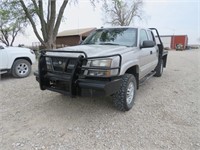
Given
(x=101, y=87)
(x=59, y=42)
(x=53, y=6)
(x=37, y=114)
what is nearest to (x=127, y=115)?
(x=101, y=87)

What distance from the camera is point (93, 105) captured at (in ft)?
12.4

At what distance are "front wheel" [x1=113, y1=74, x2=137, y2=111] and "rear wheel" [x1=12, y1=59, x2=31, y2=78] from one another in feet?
15.7

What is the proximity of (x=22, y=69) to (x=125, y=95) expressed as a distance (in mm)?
5051

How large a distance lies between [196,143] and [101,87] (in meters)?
1.67

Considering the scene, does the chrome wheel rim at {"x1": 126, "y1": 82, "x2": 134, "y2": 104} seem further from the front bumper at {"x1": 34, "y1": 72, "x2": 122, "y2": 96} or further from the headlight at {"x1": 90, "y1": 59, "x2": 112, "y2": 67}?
the headlight at {"x1": 90, "y1": 59, "x2": 112, "y2": 67}

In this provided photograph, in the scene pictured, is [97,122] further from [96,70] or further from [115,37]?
[115,37]

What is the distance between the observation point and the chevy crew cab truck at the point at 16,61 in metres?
6.05

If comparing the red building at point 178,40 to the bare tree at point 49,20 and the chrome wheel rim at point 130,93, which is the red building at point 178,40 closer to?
the bare tree at point 49,20

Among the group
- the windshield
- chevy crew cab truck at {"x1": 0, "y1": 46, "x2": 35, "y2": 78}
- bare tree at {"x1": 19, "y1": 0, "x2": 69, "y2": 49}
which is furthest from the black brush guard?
bare tree at {"x1": 19, "y1": 0, "x2": 69, "y2": 49}

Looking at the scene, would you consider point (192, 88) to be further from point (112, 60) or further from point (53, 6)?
point (53, 6)

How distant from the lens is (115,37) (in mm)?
4074

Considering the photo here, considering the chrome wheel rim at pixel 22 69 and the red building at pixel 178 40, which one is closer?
the chrome wheel rim at pixel 22 69

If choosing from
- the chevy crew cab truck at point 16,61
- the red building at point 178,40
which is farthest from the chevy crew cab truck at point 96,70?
the red building at point 178,40

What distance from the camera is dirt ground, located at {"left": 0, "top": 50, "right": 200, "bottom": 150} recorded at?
2.50 meters
